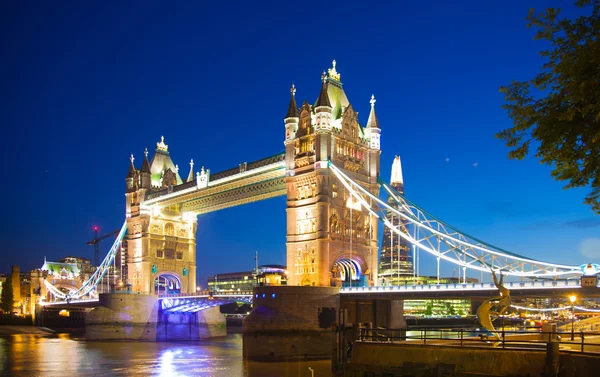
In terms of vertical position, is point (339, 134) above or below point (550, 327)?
above

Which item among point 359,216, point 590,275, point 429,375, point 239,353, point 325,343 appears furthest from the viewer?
point 359,216

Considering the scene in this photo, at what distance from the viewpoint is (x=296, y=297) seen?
5331 cm

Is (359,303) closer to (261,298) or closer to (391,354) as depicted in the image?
(261,298)

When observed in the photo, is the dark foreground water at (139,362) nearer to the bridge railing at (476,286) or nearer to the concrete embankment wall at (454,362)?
the bridge railing at (476,286)

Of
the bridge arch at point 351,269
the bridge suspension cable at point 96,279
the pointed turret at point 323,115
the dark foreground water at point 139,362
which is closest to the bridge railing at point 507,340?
the dark foreground water at point 139,362

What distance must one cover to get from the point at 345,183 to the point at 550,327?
37146 millimetres

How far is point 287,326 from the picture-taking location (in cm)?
5262

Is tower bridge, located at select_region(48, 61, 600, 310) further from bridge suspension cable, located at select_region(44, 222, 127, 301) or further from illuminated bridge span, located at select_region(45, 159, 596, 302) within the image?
bridge suspension cable, located at select_region(44, 222, 127, 301)

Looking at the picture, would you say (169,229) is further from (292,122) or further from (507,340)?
(507,340)

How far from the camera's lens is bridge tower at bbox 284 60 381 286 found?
6112 centimetres

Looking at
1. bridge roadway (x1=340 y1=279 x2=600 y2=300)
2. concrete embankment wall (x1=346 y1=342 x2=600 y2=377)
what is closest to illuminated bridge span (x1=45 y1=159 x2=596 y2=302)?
bridge roadway (x1=340 y1=279 x2=600 y2=300)

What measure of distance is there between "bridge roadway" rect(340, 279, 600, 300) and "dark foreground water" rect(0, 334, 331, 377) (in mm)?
9270

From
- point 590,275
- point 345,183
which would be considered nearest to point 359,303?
point 345,183

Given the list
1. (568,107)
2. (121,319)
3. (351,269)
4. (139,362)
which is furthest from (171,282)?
(568,107)
